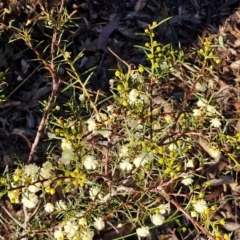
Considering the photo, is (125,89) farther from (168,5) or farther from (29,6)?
(168,5)

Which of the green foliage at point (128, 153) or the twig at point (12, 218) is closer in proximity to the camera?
the green foliage at point (128, 153)

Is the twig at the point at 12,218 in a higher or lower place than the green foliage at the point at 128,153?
lower

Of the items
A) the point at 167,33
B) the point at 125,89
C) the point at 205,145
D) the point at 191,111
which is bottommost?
the point at 205,145

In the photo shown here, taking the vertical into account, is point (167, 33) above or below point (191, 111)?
below

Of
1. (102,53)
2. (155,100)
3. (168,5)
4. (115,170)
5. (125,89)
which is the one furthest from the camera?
(168,5)

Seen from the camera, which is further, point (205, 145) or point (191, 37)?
point (191, 37)

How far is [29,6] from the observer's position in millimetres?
3119

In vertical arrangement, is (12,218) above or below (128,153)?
below

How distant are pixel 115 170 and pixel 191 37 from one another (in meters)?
1.24

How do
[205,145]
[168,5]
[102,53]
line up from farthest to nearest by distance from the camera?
[168,5] < [102,53] < [205,145]

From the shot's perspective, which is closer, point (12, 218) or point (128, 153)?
point (128, 153)

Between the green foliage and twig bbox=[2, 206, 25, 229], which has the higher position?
the green foliage

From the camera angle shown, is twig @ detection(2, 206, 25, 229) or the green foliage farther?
twig @ detection(2, 206, 25, 229)

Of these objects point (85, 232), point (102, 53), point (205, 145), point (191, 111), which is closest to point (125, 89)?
point (191, 111)
